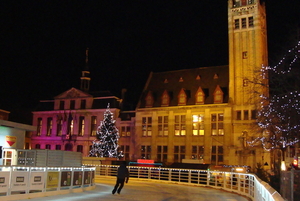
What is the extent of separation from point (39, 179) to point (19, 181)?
113cm

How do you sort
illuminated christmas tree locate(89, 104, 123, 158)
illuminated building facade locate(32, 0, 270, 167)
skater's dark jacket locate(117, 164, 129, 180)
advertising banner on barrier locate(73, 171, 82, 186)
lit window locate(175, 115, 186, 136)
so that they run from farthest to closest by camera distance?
lit window locate(175, 115, 186, 136)
illuminated christmas tree locate(89, 104, 123, 158)
illuminated building facade locate(32, 0, 270, 167)
advertising banner on barrier locate(73, 171, 82, 186)
skater's dark jacket locate(117, 164, 129, 180)

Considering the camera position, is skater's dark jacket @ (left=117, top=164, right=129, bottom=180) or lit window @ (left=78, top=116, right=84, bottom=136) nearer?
skater's dark jacket @ (left=117, top=164, right=129, bottom=180)

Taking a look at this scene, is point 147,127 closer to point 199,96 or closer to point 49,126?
point 199,96

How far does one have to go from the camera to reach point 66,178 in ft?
56.4

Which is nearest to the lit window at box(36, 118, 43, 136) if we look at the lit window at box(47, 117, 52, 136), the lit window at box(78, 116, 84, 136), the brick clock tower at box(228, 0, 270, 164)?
the lit window at box(47, 117, 52, 136)

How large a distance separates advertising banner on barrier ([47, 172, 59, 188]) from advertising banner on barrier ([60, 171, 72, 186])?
390 mm

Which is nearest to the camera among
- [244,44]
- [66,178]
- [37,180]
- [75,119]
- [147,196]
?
[37,180]

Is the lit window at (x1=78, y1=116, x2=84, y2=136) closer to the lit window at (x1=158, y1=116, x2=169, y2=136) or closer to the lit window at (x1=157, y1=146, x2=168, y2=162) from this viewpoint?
the lit window at (x1=158, y1=116, x2=169, y2=136)

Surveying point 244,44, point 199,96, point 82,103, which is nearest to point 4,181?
point 199,96

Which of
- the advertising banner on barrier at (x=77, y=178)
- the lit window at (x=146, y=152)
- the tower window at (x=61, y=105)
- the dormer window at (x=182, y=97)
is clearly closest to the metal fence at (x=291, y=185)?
the advertising banner on barrier at (x=77, y=178)

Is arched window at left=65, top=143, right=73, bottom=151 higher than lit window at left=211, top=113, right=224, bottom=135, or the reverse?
lit window at left=211, top=113, right=224, bottom=135

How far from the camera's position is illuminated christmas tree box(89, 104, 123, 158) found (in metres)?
50.0

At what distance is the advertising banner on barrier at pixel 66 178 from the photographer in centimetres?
1688

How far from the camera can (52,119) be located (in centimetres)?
6209
